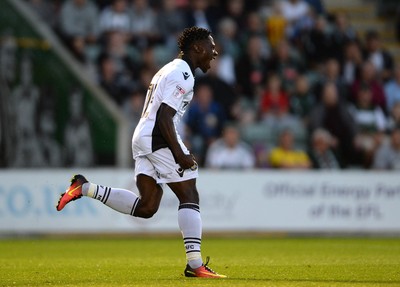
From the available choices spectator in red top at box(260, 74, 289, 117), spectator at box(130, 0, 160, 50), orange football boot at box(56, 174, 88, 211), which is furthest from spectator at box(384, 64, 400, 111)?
orange football boot at box(56, 174, 88, 211)

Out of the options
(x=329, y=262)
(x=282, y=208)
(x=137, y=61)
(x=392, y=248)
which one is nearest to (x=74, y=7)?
(x=137, y=61)

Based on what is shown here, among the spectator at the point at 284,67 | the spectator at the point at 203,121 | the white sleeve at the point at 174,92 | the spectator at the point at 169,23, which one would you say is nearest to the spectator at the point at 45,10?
the spectator at the point at 169,23

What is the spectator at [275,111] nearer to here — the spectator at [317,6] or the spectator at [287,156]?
the spectator at [287,156]

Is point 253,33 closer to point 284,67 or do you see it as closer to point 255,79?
point 284,67

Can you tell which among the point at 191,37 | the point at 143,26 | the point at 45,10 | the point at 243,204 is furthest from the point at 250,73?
the point at 191,37

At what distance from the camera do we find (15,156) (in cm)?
1712

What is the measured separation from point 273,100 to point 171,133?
34.1 ft

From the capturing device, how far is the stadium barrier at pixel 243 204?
16750mm

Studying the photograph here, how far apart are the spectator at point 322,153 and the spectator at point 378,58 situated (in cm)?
330

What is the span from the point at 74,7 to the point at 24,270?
9671mm

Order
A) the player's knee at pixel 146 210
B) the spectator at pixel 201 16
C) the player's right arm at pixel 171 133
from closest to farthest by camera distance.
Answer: the player's right arm at pixel 171 133
the player's knee at pixel 146 210
the spectator at pixel 201 16

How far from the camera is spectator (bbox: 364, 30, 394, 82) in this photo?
70.1ft

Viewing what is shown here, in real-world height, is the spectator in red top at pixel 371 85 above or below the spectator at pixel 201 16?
below

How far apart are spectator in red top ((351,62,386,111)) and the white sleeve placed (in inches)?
459
